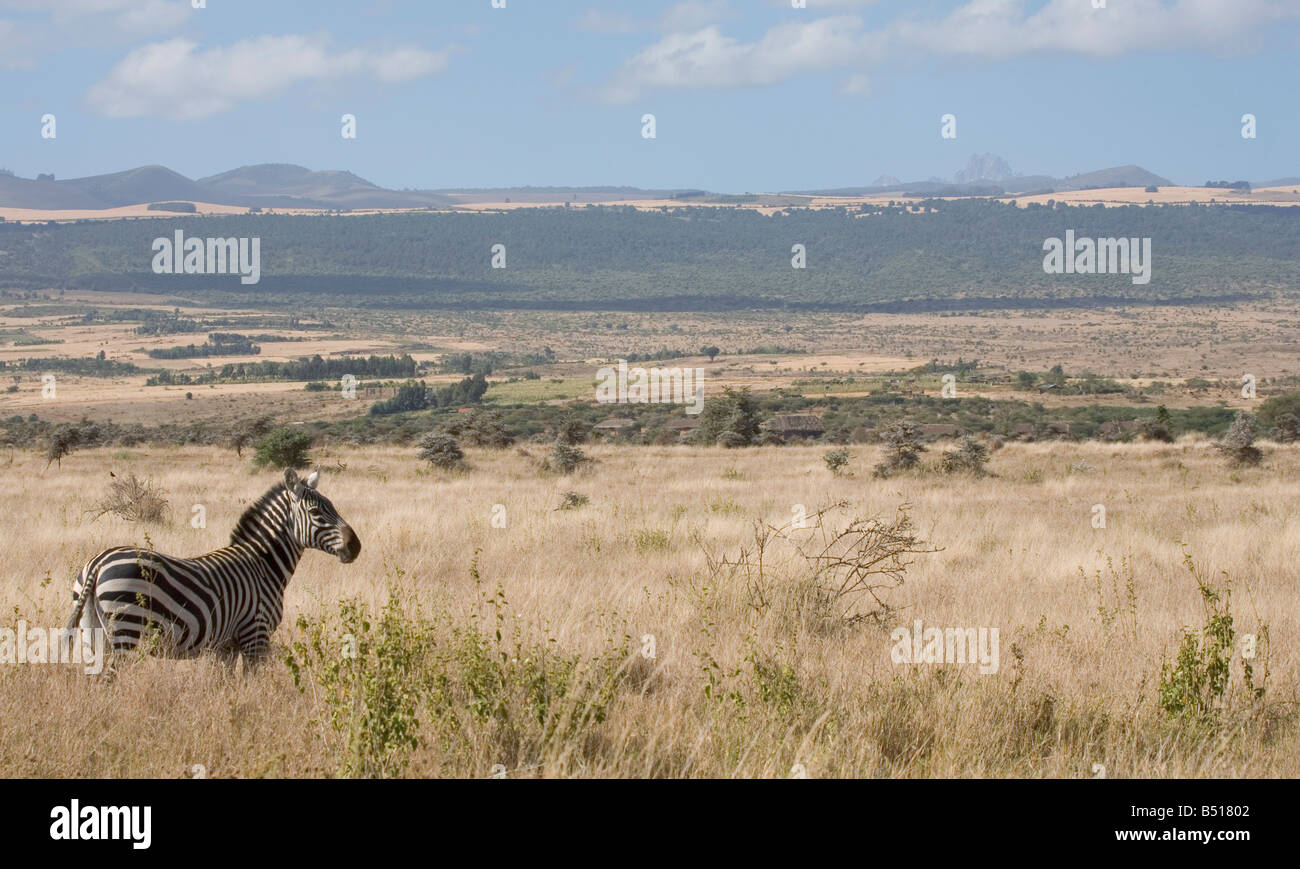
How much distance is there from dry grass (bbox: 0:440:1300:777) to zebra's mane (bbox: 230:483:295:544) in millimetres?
687

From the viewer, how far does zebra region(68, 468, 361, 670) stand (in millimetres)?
5617

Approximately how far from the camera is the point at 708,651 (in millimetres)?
6434

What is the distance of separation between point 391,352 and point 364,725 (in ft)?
371

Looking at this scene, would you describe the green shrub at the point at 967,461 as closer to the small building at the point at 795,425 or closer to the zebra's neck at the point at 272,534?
the small building at the point at 795,425

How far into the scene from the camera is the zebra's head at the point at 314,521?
6727mm

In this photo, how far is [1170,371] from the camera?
87.1 m

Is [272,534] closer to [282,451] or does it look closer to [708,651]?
[708,651]

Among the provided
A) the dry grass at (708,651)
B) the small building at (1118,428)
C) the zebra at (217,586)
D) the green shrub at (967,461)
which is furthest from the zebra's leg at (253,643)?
the small building at (1118,428)

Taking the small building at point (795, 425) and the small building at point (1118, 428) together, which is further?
the small building at point (795, 425)

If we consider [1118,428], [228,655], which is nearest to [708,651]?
[228,655]

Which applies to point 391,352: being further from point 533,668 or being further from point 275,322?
point 533,668

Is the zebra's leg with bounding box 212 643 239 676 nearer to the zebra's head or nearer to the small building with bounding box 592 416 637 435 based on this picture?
the zebra's head

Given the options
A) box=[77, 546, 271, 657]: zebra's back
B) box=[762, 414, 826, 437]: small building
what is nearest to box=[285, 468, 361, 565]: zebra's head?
box=[77, 546, 271, 657]: zebra's back
